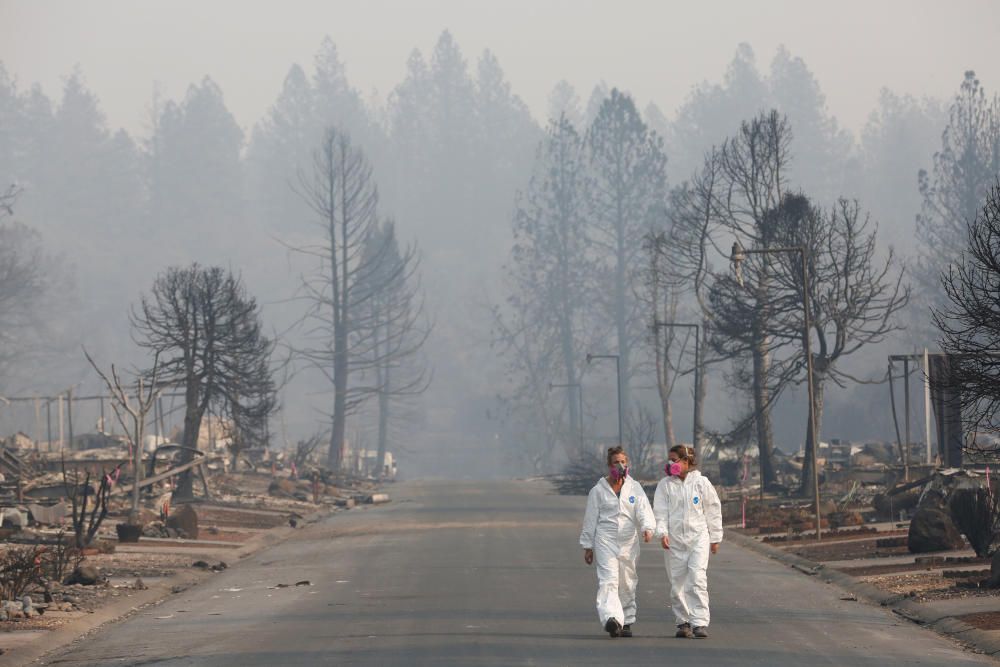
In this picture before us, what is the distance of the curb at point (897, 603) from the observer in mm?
16109

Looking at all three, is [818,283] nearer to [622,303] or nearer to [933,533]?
[933,533]

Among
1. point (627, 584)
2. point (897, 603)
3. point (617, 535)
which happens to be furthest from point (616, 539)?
point (897, 603)

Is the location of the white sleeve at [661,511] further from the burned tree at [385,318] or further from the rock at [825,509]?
the burned tree at [385,318]

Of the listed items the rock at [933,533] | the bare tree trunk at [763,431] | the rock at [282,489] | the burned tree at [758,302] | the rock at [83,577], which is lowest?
the rock at [83,577]

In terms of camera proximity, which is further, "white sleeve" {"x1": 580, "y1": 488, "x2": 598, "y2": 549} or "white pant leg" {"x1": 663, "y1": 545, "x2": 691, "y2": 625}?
"white sleeve" {"x1": 580, "y1": 488, "x2": 598, "y2": 549}

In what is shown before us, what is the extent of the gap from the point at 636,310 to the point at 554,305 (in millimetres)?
5519

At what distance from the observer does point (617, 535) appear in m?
16.3

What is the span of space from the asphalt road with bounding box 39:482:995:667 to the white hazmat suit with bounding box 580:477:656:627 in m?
0.37

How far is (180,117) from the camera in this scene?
589 ft

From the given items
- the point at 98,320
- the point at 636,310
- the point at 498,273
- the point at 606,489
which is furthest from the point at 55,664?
the point at 498,273

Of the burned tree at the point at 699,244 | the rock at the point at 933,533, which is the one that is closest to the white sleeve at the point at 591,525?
the rock at the point at 933,533

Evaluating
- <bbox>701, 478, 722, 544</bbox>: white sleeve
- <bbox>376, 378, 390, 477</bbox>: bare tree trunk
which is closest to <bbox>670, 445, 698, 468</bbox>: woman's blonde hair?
<bbox>701, 478, 722, 544</bbox>: white sleeve

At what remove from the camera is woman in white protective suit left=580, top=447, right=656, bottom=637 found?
16062 mm

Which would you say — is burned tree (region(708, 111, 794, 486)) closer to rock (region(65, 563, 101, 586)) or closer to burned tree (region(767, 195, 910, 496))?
burned tree (region(767, 195, 910, 496))
